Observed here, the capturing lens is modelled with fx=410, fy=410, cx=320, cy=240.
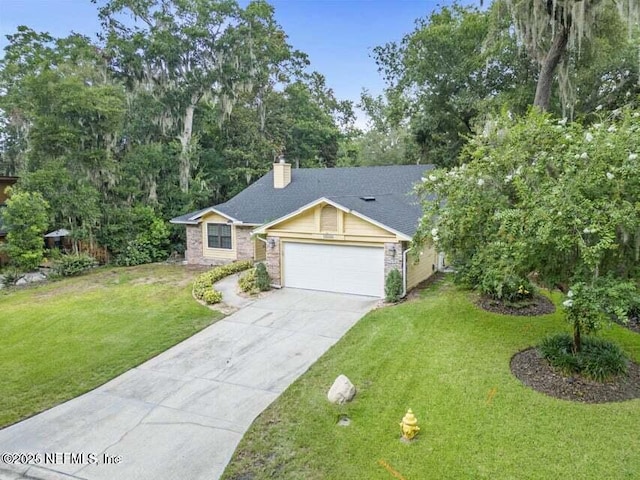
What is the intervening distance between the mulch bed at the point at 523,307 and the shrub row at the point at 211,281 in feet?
23.8

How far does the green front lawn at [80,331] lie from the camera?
7.23m

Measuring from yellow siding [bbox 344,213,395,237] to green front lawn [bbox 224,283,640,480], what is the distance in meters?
4.29

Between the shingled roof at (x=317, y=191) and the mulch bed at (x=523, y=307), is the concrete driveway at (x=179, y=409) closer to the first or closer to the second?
the mulch bed at (x=523, y=307)

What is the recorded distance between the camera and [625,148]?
5.30 m

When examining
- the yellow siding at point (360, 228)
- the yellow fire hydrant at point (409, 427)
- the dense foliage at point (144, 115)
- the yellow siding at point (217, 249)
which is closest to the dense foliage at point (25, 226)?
the dense foliage at point (144, 115)

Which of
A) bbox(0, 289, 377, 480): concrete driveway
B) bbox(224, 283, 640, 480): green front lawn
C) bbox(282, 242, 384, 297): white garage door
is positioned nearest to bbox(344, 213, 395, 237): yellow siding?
bbox(282, 242, 384, 297): white garage door

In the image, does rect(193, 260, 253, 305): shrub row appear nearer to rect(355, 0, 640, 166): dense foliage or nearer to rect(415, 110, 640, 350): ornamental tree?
rect(415, 110, 640, 350): ornamental tree

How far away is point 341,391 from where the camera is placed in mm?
6152

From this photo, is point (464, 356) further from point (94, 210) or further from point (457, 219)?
point (94, 210)

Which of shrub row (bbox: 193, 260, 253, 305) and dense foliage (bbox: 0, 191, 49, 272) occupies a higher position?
dense foliage (bbox: 0, 191, 49, 272)

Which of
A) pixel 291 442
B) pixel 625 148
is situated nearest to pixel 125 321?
pixel 291 442

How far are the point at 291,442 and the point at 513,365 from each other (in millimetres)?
4099

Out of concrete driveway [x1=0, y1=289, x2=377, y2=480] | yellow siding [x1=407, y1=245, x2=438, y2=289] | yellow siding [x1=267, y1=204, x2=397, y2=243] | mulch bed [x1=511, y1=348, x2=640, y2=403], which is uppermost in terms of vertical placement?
yellow siding [x1=267, y1=204, x2=397, y2=243]

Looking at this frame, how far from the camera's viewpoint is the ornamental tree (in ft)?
16.9
